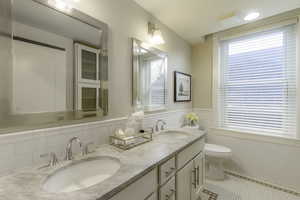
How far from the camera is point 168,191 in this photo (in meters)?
1.09

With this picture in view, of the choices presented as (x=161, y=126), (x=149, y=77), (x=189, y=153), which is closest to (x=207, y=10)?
(x=149, y=77)

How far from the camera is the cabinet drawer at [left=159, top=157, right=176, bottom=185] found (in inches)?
39.7

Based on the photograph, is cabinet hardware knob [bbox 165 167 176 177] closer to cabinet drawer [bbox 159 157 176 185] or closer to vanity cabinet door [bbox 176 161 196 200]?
cabinet drawer [bbox 159 157 176 185]

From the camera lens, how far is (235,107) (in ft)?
7.88

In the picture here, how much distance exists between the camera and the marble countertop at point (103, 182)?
1.95 ft

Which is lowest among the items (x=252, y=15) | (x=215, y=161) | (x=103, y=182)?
(x=215, y=161)

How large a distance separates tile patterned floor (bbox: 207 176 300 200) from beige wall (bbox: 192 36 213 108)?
47.3 inches

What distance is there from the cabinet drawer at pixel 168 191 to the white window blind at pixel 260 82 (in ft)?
5.74

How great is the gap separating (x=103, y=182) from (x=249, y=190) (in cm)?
215

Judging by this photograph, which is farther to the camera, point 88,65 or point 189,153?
→ point 189,153

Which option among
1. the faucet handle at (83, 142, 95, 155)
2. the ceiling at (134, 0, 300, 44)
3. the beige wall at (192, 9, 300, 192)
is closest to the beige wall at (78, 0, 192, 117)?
the ceiling at (134, 0, 300, 44)

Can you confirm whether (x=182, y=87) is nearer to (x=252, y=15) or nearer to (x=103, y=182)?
(x=252, y=15)

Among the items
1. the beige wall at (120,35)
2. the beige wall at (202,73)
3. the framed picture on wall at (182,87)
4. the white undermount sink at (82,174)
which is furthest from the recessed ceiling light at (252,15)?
the white undermount sink at (82,174)

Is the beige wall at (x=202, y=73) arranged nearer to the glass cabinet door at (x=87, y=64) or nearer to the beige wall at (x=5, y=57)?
the glass cabinet door at (x=87, y=64)
